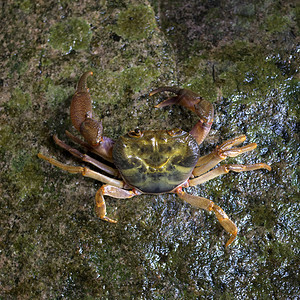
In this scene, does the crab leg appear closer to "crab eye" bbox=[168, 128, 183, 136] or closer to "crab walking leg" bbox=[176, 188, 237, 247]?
"crab eye" bbox=[168, 128, 183, 136]

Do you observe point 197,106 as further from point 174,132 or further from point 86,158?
point 86,158

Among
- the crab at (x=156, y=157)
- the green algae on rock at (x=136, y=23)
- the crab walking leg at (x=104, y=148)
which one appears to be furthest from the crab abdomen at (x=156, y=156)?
the green algae on rock at (x=136, y=23)

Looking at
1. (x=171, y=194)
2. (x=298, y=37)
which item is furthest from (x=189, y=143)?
(x=298, y=37)

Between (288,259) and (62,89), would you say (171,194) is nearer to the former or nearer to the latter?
(288,259)

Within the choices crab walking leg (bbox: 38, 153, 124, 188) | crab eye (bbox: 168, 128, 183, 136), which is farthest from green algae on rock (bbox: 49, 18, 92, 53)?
crab eye (bbox: 168, 128, 183, 136)

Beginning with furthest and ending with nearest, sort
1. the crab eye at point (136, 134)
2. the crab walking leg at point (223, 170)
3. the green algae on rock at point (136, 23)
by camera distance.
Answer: the green algae on rock at point (136, 23)
the crab walking leg at point (223, 170)
the crab eye at point (136, 134)

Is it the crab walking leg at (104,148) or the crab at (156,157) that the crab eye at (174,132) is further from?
the crab walking leg at (104,148)

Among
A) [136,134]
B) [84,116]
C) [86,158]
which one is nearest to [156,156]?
[136,134]
